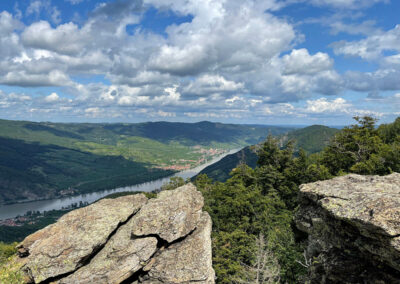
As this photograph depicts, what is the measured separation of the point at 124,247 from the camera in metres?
30.0

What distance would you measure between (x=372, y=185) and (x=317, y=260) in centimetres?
968

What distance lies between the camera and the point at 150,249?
1183 inches

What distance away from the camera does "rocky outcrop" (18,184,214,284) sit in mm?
27547

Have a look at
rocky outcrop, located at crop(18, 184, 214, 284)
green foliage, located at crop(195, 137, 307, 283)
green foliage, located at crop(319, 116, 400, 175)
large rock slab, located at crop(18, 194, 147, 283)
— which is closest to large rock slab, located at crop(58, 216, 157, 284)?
rocky outcrop, located at crop(18, 184, 214, 284)

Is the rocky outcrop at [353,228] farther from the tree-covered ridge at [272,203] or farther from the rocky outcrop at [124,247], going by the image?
the rocky outcrop at [124,247]

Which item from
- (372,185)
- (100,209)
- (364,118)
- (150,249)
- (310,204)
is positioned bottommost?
(150,249)

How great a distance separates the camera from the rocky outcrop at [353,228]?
15.8 meters

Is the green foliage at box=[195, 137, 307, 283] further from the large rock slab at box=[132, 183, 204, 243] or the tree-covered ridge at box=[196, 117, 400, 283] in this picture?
the large rock slab at box=[132, 183, 204, 243]

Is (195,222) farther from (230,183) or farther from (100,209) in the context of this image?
(230,183)

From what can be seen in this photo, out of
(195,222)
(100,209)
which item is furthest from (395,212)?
(100,209)

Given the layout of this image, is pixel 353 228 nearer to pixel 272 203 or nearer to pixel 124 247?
pixel 124 247

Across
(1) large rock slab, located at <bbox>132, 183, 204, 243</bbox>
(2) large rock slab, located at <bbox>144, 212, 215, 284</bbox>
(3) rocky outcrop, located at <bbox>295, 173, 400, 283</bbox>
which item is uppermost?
(3) rocky outcrop, located at <bbox>295, 173, 400, 283</bbox>

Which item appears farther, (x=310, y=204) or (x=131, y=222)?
(x=131, y=222)

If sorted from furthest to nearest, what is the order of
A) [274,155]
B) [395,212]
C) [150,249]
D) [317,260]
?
[274,155], [150,249], [317,260], [395,212]
